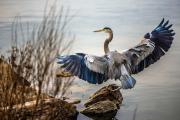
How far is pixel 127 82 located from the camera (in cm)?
365

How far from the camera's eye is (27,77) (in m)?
2.98

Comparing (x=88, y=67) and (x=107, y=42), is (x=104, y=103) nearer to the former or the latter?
(x=88, y=67)

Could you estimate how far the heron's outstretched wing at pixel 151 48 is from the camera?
366 centimetres

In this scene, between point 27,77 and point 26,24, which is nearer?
point 27,77

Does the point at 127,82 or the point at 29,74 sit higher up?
the point at 29,74

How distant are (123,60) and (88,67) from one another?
325 mm

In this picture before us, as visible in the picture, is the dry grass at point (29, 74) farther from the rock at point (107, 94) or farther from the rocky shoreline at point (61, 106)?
the rock at point (107, 94)

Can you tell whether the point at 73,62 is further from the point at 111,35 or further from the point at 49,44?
the point at 49,44

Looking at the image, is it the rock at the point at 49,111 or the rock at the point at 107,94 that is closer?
the rock at the point at 49,111

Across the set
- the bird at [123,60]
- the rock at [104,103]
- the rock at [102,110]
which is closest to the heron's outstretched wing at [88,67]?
the bird at [123,60]

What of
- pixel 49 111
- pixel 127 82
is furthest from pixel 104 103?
pixel 49 111

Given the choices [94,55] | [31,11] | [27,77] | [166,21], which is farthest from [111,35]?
[27,77]

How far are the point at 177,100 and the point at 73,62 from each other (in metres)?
1.01

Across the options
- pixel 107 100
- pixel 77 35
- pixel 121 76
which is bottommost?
pixel 107 100
